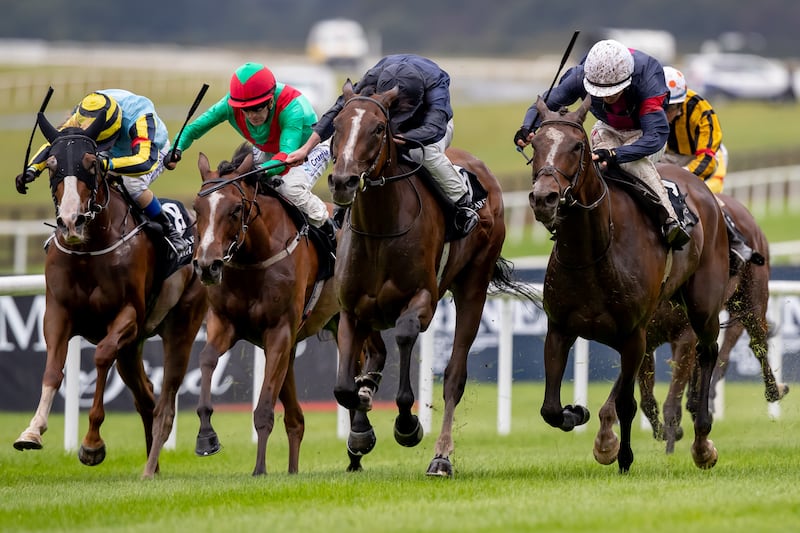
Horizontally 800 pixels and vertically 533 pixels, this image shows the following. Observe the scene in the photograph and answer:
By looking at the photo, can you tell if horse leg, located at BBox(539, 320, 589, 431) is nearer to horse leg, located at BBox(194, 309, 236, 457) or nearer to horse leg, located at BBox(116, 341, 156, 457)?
horse leg, located at BBox(194, 309, 236, 457)

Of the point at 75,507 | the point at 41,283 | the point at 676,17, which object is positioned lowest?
the point at 75,507

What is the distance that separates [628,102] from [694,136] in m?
2.18

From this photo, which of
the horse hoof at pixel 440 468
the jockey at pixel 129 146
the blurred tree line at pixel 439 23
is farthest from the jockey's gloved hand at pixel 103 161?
the blurred tree line at pixel 439 23

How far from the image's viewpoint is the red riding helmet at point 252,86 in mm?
8758

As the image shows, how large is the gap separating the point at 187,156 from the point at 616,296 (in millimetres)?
29496

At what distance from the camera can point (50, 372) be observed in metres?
8.23

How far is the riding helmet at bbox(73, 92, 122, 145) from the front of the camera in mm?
8688

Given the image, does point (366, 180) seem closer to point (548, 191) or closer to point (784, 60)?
point (548, 191)

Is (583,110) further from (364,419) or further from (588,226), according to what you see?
(364,419)

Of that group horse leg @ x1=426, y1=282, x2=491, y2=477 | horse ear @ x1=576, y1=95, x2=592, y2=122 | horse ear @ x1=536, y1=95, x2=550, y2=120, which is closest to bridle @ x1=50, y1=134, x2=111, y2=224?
horse leg @ x1=426, y1=282, x2=491, y2=477

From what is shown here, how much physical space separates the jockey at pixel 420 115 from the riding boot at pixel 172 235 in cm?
152

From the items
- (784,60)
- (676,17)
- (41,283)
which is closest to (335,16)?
(676,17)

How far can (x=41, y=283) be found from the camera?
1038cm

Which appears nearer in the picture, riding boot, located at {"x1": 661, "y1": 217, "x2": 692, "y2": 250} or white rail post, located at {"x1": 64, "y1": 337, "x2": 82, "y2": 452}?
riding boot, located at {"x1": 661, "y1": 217, "x2": 692, "y2": 250}
